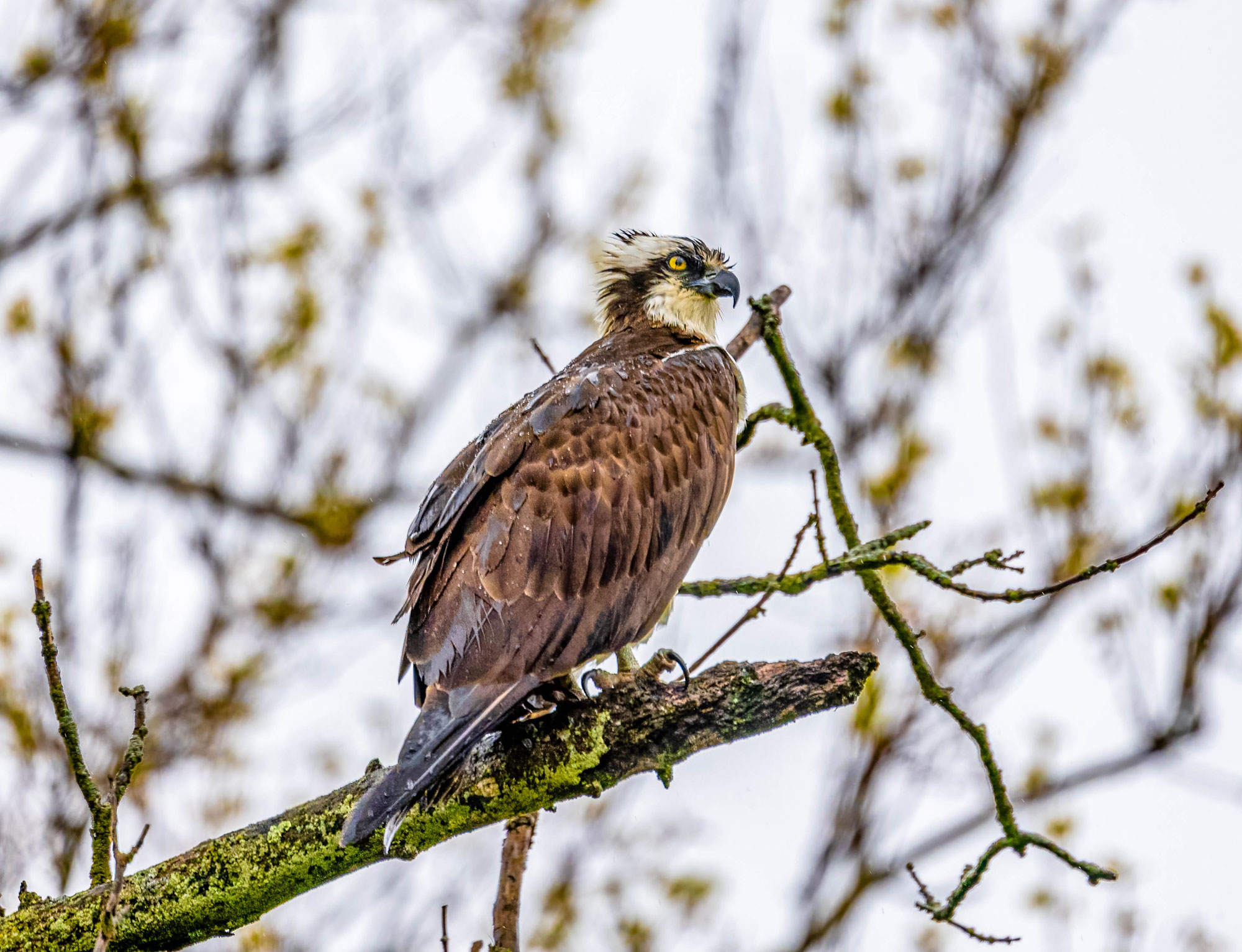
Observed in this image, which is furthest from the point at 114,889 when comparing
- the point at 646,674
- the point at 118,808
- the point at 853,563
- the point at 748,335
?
the point at 748,335

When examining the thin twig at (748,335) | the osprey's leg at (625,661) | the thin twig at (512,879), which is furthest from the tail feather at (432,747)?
the thin twig at (748,335)

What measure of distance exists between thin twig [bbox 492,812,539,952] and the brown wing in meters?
0.60

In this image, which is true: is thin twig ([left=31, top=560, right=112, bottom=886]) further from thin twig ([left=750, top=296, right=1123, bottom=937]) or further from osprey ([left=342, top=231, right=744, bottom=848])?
thin twig ([left=750, top=296, right=1123, bottom=937])

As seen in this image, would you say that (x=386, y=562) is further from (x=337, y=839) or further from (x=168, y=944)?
(x=168, y=944)

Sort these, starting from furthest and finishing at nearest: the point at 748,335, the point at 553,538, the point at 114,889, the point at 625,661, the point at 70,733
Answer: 1. the point at 748,335
2. the point at 625,661
3. the point at 553,538
4. the point at 70,733
5. the point at 114,889

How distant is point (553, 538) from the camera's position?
4.26 meters

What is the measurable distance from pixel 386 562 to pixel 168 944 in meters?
1.37

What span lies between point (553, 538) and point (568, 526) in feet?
0.24

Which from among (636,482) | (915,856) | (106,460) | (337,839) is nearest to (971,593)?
(636,482)

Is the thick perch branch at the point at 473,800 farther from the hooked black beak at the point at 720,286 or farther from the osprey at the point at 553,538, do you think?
the hooked black beak at the point at 720,286

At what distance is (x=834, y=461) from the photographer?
4082 millimetres

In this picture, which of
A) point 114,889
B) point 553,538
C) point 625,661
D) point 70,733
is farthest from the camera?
point 625,661

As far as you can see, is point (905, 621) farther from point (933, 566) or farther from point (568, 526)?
point (568, 526)

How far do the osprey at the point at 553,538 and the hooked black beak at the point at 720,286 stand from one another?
0.91 meters
